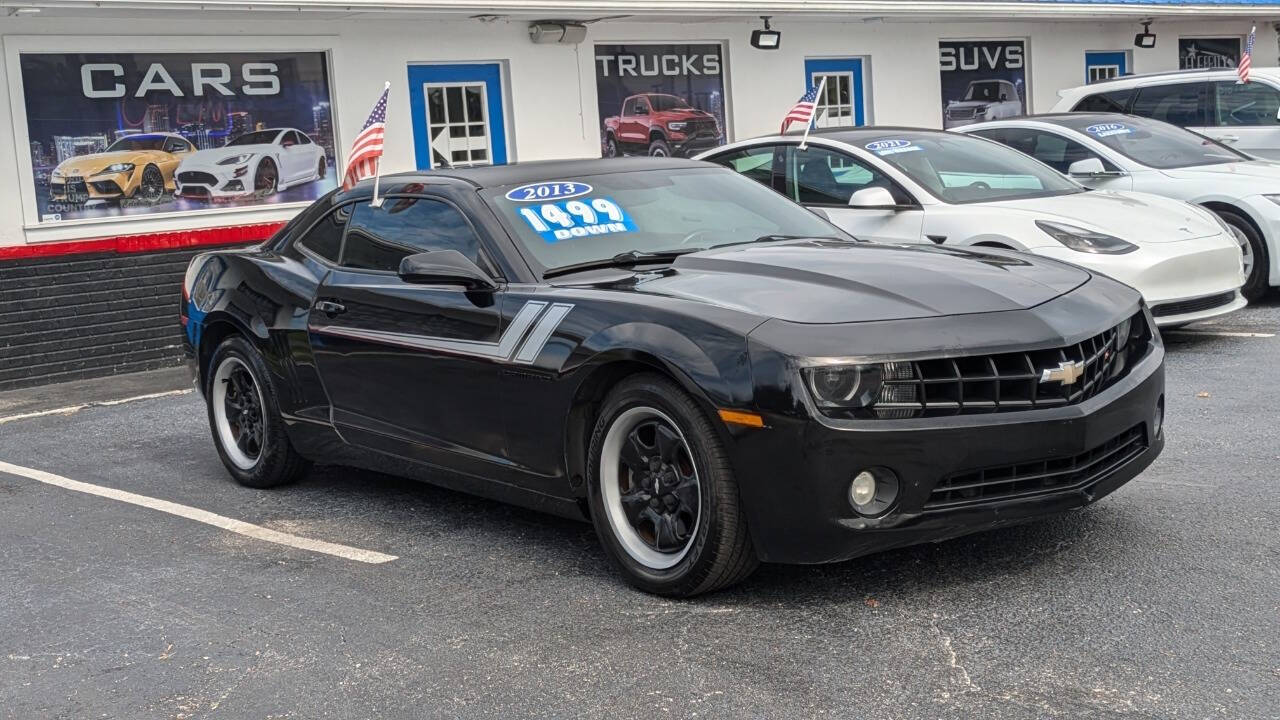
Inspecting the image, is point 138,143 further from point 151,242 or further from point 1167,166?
point 1167,166

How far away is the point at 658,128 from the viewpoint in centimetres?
1562

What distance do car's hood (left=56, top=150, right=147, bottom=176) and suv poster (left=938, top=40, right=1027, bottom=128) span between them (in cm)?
975

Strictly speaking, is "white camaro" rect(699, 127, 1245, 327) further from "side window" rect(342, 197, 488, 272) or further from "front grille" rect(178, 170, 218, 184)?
"front grille" rect(178, 170, 218, 184)

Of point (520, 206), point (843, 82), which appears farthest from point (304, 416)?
point (843, 82)

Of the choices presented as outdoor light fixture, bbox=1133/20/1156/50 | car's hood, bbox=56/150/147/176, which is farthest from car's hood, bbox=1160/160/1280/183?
outdoor light fixture, bbox=1133/20/1156/50

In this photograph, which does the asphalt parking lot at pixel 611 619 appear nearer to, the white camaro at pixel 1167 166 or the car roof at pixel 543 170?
the car roof at pixel 543 170

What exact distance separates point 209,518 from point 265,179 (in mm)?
7242

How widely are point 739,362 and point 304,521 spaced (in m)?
2.51

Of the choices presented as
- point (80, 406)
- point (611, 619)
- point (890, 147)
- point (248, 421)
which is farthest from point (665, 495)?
point (80, 406)

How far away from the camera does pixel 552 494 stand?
16.6ft

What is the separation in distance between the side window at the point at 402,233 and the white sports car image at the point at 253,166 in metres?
6.80

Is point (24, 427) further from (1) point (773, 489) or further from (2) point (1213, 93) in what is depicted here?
(2) point (1213, 93)

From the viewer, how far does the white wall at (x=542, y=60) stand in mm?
11883

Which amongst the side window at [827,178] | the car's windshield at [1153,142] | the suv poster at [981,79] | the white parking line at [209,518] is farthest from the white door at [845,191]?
the suv poster at [981,79]
